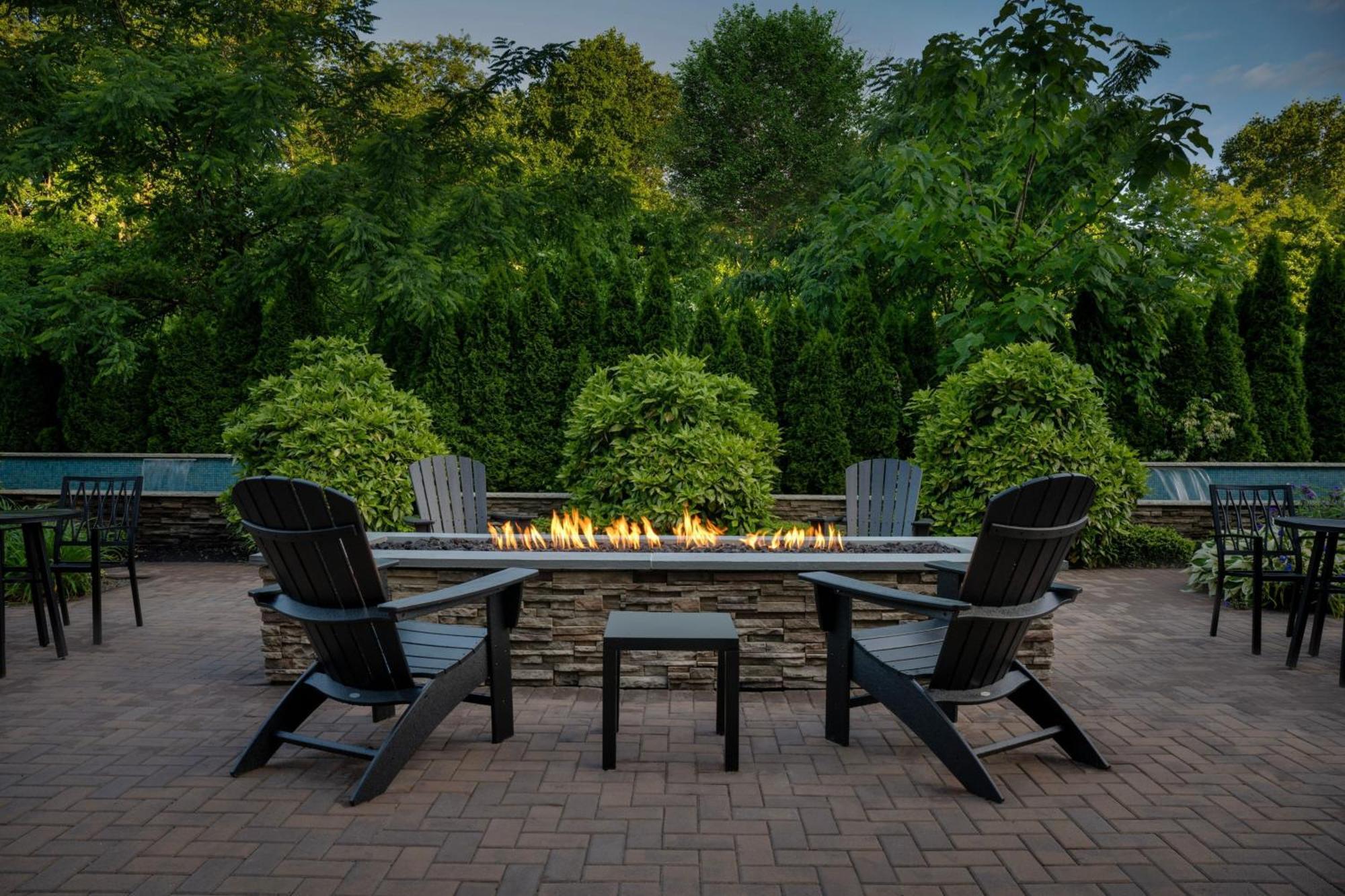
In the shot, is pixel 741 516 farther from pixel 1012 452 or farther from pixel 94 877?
pixel 94 877

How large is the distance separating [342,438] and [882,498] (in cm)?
405

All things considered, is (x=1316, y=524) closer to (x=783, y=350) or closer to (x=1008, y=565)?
(x=1008, y=565)

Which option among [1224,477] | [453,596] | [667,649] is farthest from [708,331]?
[453,596]

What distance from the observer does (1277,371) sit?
10266 mm

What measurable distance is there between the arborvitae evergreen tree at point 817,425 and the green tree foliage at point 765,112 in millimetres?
14003

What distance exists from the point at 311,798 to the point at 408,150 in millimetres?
8243

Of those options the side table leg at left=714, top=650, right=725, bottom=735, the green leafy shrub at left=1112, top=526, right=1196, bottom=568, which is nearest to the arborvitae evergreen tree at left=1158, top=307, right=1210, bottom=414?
the green leafy shrub at left=1112, top=526, right=1196, bottom=568

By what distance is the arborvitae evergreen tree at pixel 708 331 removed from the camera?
943 cm

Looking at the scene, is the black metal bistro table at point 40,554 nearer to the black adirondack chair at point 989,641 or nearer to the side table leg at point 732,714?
the side table leg at point 732,714

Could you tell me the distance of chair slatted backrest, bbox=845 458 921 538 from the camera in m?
5.80

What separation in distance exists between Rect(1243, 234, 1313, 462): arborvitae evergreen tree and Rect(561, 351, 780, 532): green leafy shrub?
7051mm

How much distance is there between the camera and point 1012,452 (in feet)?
24.8

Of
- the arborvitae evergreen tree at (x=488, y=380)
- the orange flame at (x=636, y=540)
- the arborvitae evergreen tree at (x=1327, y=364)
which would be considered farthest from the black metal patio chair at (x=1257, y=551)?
the arborvitae evergreen tree at (x=488, y=380)

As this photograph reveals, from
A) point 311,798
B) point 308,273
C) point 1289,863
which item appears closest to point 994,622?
point 1289,863
